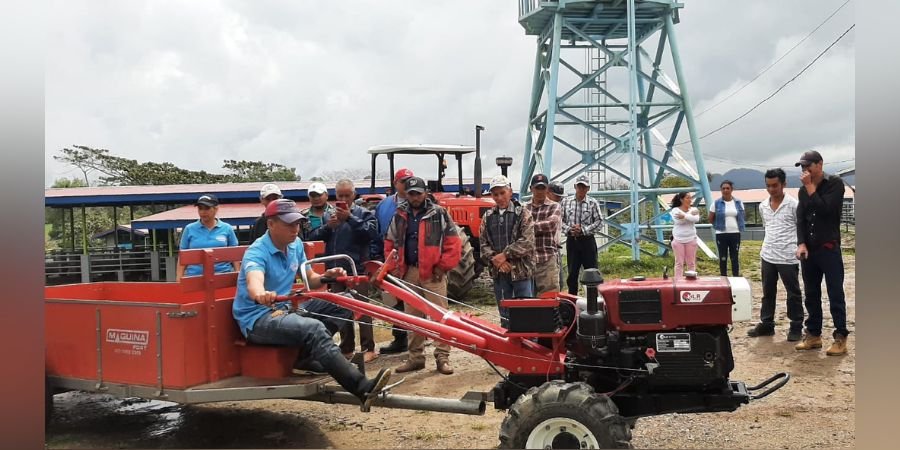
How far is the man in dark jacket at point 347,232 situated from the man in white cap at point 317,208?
49 millimetres

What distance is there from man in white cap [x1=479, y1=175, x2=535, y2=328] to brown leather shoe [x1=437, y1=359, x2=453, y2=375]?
0.78 meters

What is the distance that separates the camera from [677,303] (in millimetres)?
3592

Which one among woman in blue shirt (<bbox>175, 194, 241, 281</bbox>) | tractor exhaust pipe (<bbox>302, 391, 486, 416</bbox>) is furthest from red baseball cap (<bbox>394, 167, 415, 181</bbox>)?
tractor exhaust pipe (<bbox>302, 391, 486, 416</bbox>)

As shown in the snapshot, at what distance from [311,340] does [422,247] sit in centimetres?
190

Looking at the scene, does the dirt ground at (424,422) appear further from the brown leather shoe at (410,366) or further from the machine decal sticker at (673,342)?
the machine decal sticker at (673,342)

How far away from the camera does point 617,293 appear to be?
369 cm

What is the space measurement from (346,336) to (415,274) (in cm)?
89

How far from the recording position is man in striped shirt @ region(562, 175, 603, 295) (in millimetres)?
7859

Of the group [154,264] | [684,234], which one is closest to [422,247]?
[684,234]

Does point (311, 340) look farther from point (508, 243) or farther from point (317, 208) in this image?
point (317, 208)

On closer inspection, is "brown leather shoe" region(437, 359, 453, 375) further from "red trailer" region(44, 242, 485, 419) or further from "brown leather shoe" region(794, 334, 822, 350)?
"brown leather shoe" region(794, 334, 822, 350)

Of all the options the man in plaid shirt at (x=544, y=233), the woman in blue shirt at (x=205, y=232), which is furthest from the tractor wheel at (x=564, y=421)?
the woman in blue shirt at (x=205, y=232)
